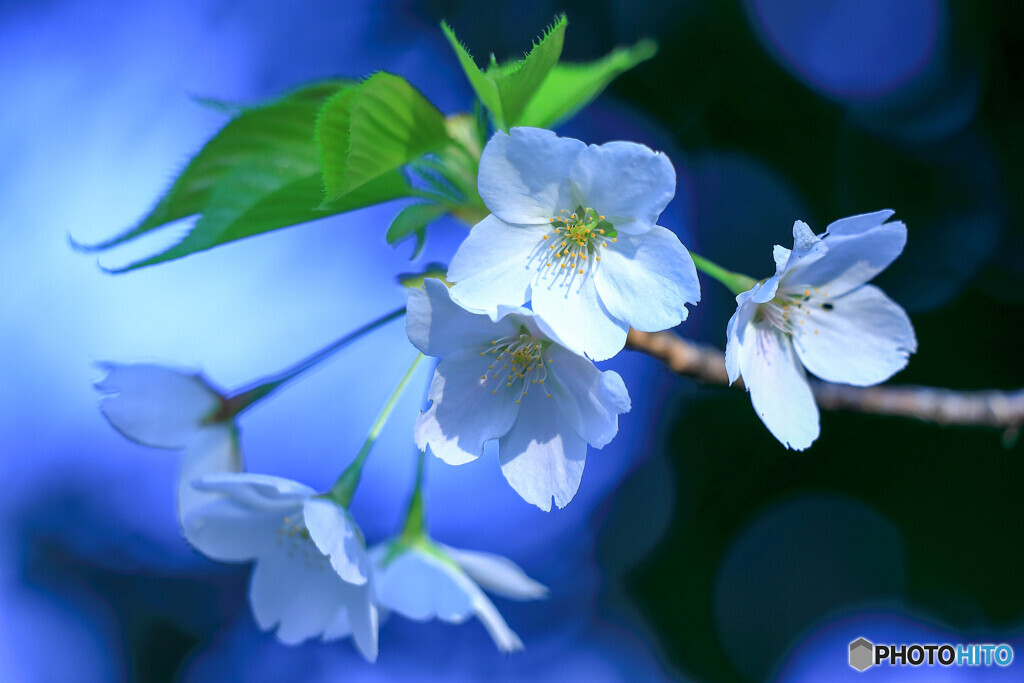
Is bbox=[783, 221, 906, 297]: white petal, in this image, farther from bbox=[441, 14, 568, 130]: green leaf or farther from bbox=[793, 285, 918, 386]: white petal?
bbox=[441, 14, 568, 130]: green leaf

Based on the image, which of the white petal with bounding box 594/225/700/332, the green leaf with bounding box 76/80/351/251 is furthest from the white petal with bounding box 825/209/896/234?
the green leaf with bounding box 76/80/351/251

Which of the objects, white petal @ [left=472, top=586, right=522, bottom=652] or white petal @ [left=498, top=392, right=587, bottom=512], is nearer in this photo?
white petal @ [left=498, top=392, right=587, bottom=512]

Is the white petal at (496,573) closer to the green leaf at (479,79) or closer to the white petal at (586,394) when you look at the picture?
the white petal at (586,394)

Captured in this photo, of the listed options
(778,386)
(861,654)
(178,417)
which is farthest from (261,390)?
(861,654)

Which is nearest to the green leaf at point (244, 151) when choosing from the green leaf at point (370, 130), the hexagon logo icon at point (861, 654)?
the green leaf at point (370, 130)

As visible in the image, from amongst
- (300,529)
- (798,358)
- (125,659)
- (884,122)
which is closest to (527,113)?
(798,358)

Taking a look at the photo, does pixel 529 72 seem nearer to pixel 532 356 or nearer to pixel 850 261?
pixel 532 356

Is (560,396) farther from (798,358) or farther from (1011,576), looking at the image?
(1011,576)
